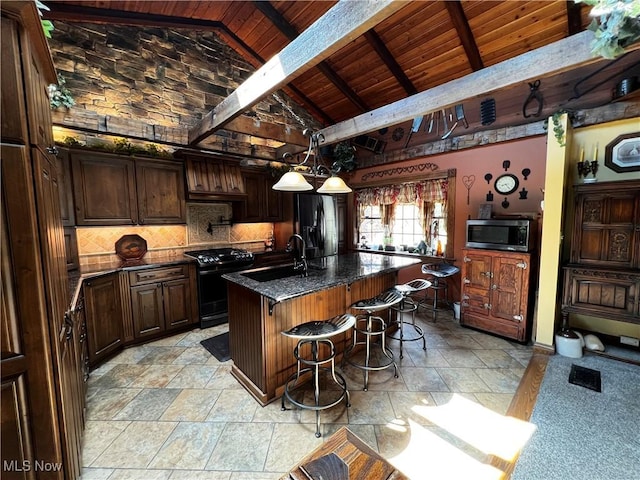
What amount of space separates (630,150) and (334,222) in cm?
395

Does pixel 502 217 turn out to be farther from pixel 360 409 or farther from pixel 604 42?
pixel 360 409

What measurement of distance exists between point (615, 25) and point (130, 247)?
15.6ft

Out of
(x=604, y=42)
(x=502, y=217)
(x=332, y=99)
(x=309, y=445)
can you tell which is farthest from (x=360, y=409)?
(x=332, y=99)

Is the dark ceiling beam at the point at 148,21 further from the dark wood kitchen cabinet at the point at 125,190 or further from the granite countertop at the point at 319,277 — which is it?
the granite countertop at the point at 319,277

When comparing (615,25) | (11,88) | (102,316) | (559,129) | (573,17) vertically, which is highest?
(573,17)

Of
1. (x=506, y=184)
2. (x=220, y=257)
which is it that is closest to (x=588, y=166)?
(x=506, y=184)

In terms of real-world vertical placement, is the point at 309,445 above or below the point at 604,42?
below

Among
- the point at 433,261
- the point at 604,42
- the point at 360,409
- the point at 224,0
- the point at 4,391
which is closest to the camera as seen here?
the point at 4,391

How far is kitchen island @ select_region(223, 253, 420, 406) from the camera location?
2.08 meters

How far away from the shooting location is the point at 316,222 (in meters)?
4.96

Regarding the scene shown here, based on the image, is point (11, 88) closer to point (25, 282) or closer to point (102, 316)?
point (25, 282)

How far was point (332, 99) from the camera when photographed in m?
4.74

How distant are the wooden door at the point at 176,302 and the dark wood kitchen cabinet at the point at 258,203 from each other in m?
1.38

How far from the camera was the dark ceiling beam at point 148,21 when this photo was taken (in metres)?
2.82
